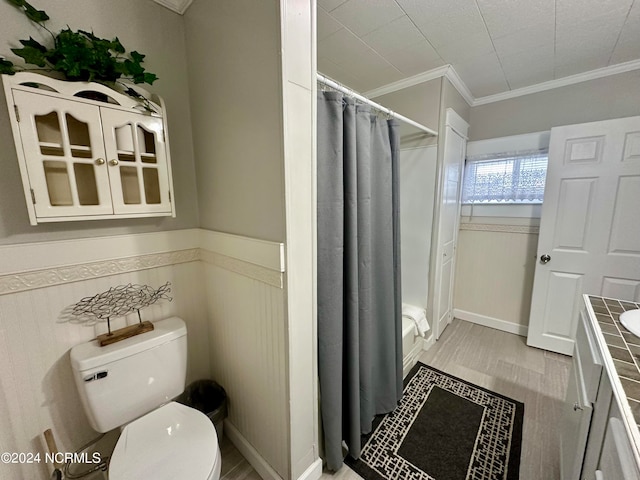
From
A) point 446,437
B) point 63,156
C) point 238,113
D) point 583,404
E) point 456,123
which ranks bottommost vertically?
point 446,437

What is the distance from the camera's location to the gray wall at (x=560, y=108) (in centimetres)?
194

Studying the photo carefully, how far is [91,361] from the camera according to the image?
1000mm

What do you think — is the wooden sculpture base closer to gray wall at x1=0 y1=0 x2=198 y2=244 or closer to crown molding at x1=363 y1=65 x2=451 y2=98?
gray wall at x1=0 y1=0 x2=198 y2=244

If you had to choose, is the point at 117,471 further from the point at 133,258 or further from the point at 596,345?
the point at 596,345

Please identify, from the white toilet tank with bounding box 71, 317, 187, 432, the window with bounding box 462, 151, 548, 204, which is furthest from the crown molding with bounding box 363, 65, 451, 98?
the white toilet tank with bounding box 71, 317, 187, 432

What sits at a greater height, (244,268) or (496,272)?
(244,268)

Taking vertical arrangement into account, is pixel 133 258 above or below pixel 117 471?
above

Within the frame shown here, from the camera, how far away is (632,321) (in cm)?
99

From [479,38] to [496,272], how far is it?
2037 mm

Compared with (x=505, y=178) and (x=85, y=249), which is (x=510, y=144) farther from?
(x=85, y=249)

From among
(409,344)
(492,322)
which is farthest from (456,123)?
(492,322)

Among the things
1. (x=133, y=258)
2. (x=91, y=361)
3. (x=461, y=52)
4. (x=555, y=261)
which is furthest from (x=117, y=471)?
(x=555, y=261)

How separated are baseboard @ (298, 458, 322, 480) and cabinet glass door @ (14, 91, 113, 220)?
1.45 meters

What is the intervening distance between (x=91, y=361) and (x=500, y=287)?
3.15 metres
